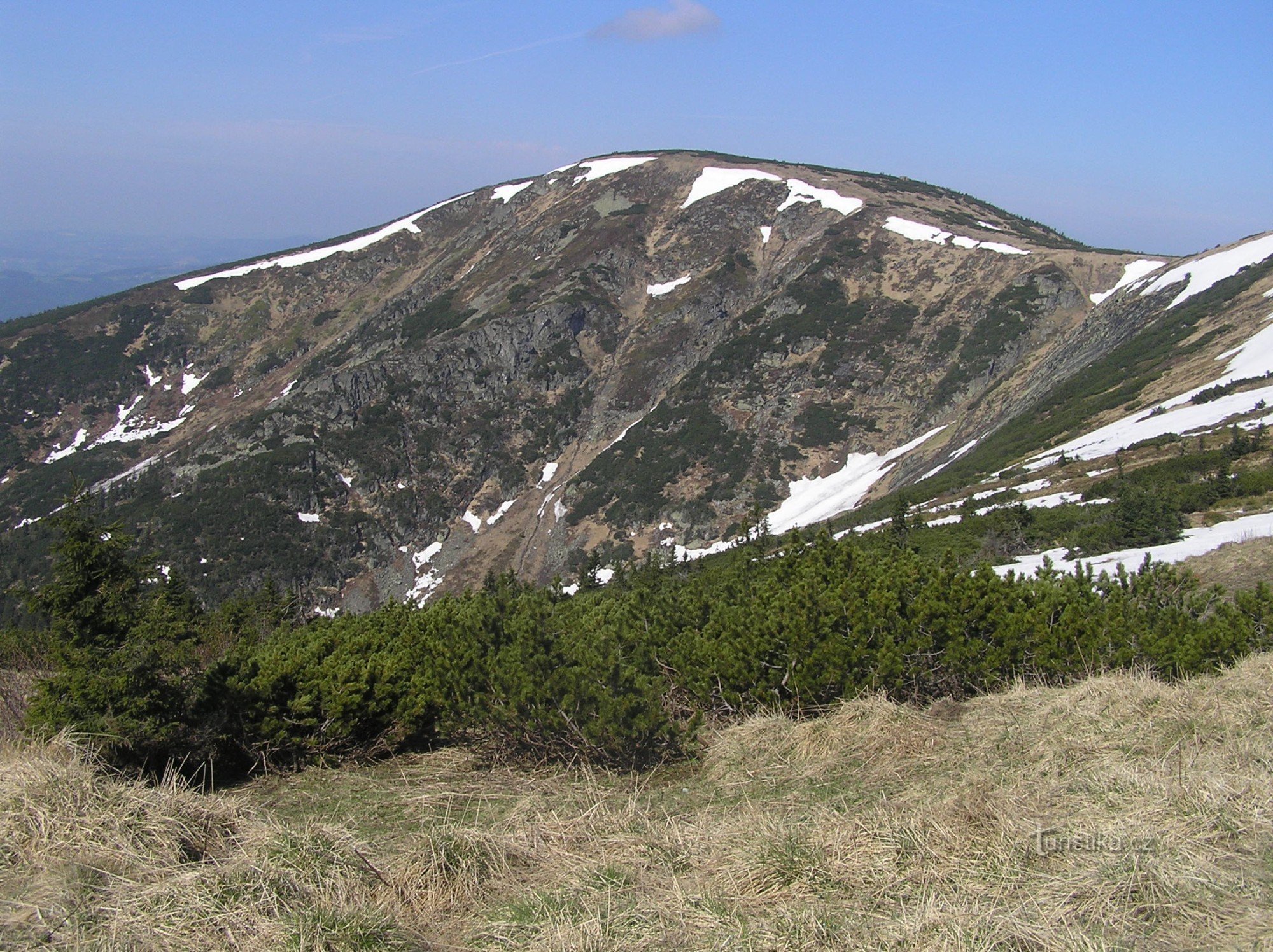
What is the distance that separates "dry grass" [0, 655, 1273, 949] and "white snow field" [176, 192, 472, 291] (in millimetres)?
118864

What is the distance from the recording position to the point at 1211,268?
55.3 m

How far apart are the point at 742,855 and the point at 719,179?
109853mm

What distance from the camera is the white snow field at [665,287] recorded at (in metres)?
92.2

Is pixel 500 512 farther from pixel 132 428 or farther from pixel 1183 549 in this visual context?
pixel 1183 549

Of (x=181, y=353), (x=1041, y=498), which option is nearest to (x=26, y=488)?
(x=181, y=353)

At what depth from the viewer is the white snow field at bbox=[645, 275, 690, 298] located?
303 feet

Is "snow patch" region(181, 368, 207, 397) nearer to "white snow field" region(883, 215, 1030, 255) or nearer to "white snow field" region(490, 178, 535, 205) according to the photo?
"white snow field" region(490, 178, 535, 205)

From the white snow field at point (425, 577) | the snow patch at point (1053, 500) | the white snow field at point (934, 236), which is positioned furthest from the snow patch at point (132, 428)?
the snow patch at point (1053, 500)

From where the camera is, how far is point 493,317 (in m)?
88.0

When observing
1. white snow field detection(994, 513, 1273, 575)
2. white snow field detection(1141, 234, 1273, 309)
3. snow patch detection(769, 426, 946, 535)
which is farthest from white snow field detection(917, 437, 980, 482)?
white snow field detection(994, 513, 1273, 575)

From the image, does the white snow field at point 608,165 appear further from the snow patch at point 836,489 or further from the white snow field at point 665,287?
the snow patch at point 836,489

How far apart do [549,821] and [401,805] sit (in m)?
1.80

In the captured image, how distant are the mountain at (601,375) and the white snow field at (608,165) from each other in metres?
0.58

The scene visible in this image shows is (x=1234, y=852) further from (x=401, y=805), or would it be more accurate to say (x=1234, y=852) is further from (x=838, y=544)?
(x=838, y=544)
